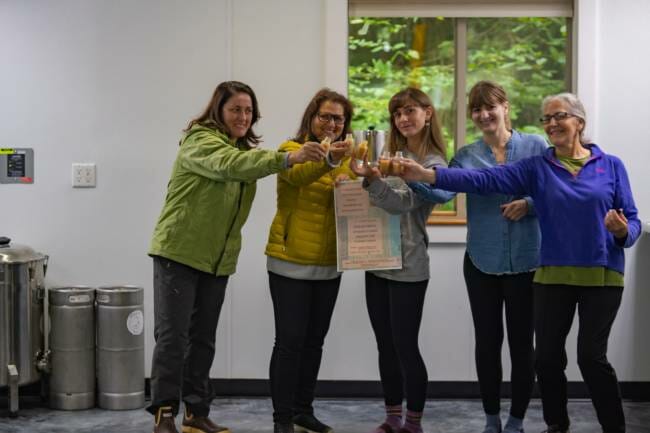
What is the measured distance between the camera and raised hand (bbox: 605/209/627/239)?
10.0 feet

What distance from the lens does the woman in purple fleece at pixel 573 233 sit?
10.2ft

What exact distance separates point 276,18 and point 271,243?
1514 mm

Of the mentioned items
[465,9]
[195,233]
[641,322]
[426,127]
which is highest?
[465,9]

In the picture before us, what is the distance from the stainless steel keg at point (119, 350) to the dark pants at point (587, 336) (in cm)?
201

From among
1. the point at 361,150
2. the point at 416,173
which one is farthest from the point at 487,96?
the point at 361,150

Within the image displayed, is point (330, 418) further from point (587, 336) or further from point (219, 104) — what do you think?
point (219, 104)

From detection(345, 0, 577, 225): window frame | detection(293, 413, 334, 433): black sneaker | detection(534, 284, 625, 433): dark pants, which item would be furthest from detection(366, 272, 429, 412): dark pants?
detection(345, 0, 577, 225): window frame

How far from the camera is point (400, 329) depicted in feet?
11.0

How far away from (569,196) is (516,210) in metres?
0.23

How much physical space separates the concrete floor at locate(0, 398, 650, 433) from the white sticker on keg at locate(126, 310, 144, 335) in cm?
39

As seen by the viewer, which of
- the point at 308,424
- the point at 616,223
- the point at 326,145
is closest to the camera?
the point at 616,223

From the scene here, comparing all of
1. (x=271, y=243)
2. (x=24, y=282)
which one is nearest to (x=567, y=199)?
(x=271, y=243)

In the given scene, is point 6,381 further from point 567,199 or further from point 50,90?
point 567,199

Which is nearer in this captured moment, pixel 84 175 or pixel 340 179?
pixel 340 179
